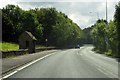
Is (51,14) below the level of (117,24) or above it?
above

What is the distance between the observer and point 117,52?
5416 cm

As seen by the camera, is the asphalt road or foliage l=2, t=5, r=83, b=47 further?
foliage l=2, t=5, r=83, b=47

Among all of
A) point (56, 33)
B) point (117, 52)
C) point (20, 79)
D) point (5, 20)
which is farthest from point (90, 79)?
point (56, 33)

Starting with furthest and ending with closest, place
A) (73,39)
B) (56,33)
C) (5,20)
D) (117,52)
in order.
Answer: (73,39) < (56,33) < (5,20) < (117,52)

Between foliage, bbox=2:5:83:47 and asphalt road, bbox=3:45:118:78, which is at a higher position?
foliage, bbox=2:5:83:47

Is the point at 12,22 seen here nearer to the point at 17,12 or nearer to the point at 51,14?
the point at 17,12

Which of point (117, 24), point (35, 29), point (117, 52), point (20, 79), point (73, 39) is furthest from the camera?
point (73, 39)

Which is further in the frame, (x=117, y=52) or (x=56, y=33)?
(x=56, y=33)

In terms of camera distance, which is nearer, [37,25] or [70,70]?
[70,70]

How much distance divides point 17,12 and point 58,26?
58.0 ft

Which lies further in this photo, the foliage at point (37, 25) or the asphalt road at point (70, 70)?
the foliage at point (37, 25)

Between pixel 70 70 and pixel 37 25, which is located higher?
pixel 37 25

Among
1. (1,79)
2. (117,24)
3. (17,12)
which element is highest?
(17,12)

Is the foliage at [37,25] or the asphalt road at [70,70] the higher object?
the foliage at [37,25]
